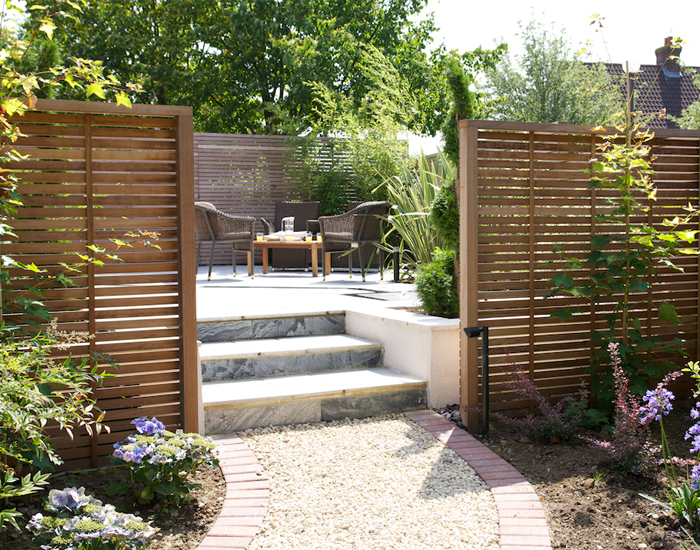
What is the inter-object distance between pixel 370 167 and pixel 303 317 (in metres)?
6.34

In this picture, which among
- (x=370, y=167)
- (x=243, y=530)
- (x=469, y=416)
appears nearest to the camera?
(x=243, y=530)

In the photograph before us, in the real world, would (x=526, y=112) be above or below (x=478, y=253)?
above

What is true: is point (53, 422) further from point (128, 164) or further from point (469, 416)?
point (469, 416)

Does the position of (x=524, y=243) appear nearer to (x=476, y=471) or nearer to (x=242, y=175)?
(x=476, y=471)

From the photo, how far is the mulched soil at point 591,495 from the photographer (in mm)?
2307

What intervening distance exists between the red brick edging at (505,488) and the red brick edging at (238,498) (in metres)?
1.00

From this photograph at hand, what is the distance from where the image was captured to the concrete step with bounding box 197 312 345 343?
4.54 m

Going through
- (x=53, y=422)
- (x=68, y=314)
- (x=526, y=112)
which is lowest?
(x=53, y=422)

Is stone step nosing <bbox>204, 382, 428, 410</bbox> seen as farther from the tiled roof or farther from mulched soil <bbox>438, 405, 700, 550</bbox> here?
the tiled roof

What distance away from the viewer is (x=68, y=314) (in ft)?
9.13

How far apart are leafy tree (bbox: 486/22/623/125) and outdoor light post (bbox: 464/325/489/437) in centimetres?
1803

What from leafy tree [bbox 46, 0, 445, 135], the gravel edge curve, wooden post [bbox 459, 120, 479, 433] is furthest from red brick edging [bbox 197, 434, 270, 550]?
leafy tree [bbox 46, 0, 445, 135]

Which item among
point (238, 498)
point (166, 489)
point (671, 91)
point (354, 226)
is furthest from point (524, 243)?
point (671, 91)

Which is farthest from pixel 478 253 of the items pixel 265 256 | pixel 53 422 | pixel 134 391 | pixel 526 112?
pixel 526 112
